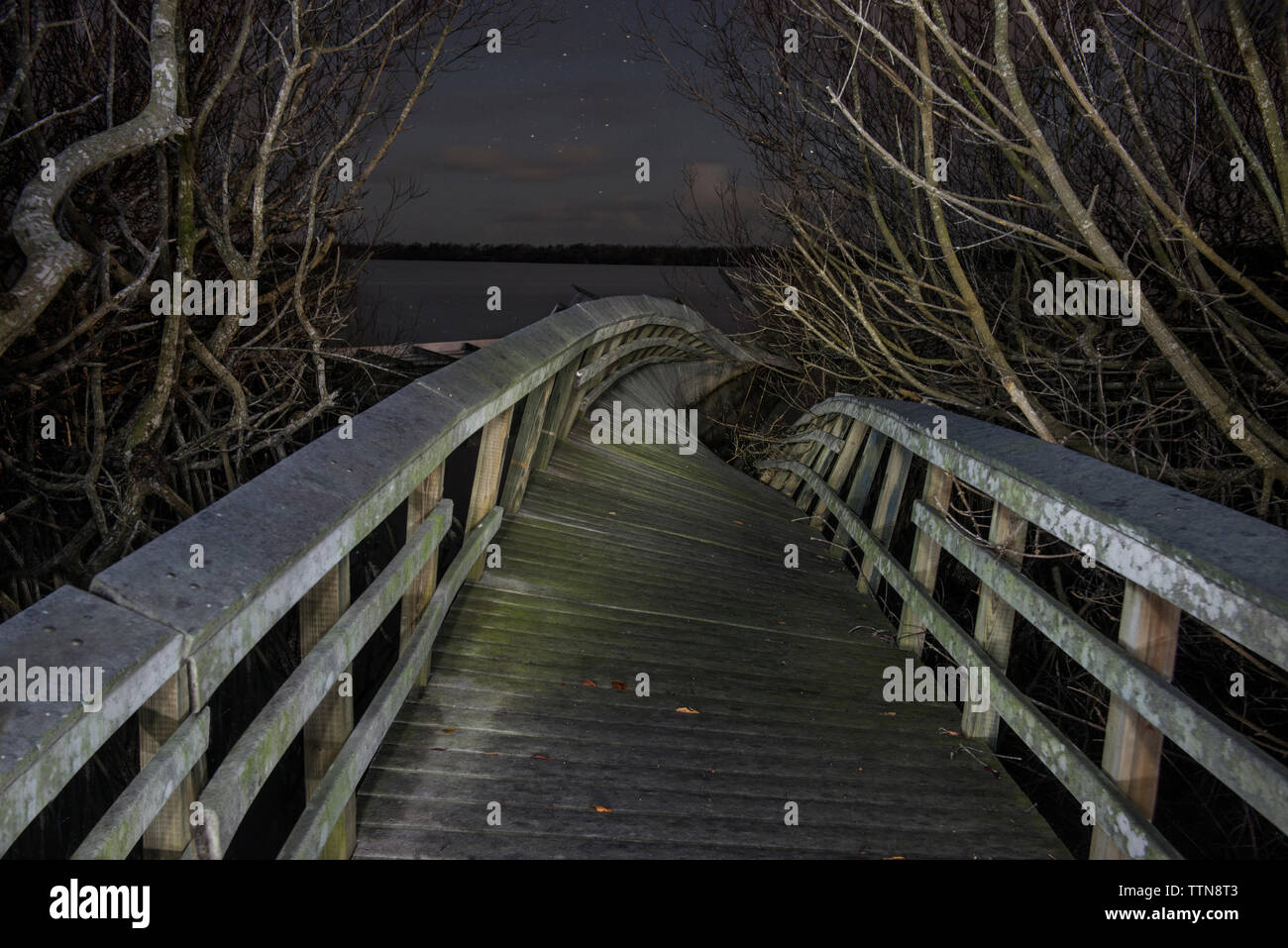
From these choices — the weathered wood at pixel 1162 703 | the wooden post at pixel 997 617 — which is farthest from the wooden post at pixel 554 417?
the weathered wood at pixel 1162 703

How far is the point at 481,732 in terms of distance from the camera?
2980mm

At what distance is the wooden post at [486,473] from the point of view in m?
4.24

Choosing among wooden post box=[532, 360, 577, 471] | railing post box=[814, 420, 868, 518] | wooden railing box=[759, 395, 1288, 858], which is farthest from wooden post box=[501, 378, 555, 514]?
wooden railing box=[759, 395, 1288, 858]

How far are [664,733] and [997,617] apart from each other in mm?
1179

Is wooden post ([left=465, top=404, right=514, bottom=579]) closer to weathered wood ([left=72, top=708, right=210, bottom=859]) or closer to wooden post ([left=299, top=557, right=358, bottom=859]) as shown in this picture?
wooden post ([left=299, top=557, right=358, bottom=859])

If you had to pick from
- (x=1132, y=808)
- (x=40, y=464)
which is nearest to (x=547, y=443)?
(x=40, y=464)

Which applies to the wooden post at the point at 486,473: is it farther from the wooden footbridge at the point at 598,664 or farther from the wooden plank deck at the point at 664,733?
the wooden plank deck at the point at 664,733

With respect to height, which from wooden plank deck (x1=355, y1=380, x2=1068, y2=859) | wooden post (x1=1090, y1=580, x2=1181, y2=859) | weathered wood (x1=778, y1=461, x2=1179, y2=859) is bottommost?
wooden plank deck (x1=355, y1=380, x2=1068, y2=859)

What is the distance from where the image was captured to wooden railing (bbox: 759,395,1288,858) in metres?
1.77

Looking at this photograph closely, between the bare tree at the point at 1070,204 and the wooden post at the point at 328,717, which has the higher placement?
the bare tree at the point at 1070,204

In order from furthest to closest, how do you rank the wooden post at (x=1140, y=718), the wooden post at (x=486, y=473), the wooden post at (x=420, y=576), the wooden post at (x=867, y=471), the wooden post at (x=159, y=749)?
the wooden post at (x=867, y=471) < the wooden post at (x=486, y=473) < the wooden post at (x=420, y=576) < the wooden post at (x=1140, y=718) < the wooden post at (x=159, y=749)

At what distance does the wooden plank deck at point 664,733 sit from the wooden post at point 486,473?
279 mm

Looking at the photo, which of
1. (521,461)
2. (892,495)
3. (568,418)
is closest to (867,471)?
(892,495)
